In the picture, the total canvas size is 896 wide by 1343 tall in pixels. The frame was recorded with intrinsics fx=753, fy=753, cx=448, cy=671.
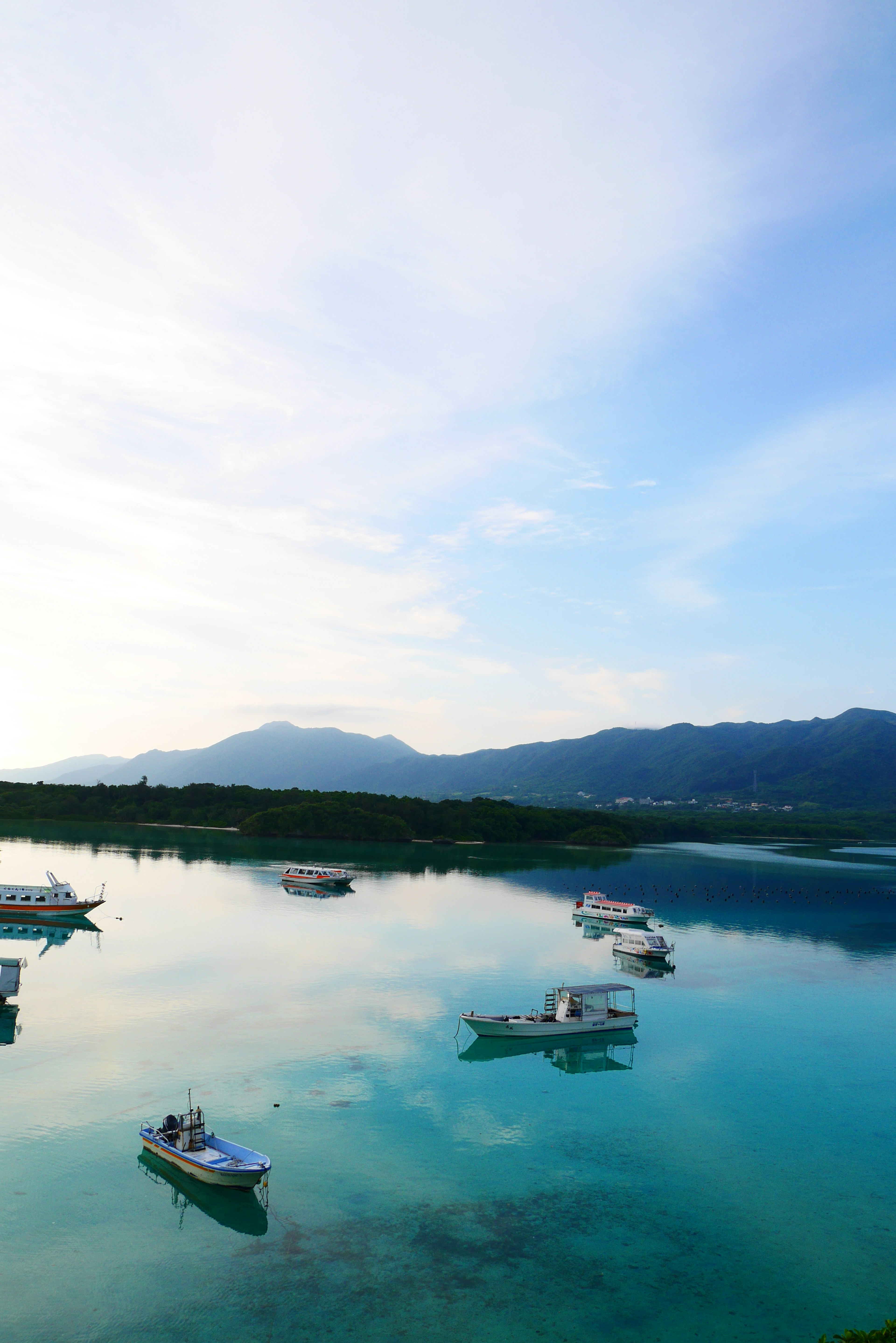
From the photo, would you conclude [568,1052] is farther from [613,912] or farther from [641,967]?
[613,912]

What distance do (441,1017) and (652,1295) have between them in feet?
104

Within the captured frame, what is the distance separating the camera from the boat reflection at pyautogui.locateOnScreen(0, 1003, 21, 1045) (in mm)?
48375

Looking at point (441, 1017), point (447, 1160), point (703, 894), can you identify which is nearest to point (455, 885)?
point (703, 894)

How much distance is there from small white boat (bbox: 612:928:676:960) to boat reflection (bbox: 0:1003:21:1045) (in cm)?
5844

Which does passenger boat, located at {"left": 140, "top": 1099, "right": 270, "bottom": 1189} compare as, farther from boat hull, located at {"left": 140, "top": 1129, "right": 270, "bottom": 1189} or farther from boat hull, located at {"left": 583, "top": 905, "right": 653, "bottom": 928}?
boat hull, located at {"left": 583, "top": 905, "right": 653, "bottom": 928}

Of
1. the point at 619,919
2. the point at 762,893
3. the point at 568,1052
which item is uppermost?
the point at 619,919

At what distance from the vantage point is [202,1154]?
31312 mm

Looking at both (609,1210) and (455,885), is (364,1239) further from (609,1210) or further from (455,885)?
(455,885)

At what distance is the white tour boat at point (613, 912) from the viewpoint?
101 metres

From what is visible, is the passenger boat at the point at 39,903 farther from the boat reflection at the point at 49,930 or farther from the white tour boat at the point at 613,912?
the white tour boat at the point at 613,912

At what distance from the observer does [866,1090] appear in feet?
154

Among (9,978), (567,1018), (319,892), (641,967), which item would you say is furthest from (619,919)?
(9,978)

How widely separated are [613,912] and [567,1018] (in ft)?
167

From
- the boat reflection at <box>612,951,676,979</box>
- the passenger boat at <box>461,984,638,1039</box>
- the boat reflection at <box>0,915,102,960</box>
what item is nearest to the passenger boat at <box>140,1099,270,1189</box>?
the passenger boat at <box>461,984,638,1039</box>
